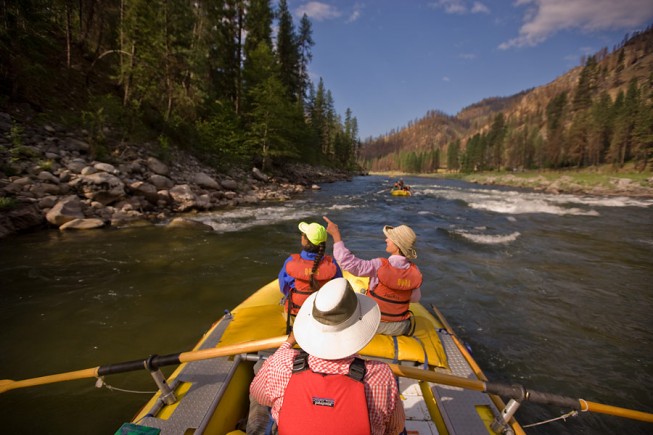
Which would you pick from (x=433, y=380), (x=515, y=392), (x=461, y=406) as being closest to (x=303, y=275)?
(x=433, y=380)

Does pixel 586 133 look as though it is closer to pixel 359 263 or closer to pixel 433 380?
pixel 359 263

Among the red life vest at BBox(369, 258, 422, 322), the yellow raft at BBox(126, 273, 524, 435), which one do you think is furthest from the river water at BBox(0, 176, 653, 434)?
the red life vest at BBox(369, 258, 422, 322)

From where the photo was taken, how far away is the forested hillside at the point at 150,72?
12.7 m

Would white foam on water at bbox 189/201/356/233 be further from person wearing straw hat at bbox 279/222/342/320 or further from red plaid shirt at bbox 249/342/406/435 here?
red plaid shirt at bbox 249/342/406/435

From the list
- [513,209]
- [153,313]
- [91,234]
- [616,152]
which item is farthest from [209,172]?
[616,152]

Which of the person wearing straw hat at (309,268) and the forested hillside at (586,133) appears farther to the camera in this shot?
the forested hillside at (586,133)

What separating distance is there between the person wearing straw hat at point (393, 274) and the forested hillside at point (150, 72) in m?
14.4

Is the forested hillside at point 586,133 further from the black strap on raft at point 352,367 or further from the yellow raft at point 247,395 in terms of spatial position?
the black strap on raft at point 352,367

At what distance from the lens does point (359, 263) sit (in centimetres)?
341

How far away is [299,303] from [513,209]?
20.8 metres

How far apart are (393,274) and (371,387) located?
1.89 meters

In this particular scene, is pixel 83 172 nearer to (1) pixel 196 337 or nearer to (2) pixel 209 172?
(2) pixel 209 172

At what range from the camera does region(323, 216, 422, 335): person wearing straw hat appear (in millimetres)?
3324

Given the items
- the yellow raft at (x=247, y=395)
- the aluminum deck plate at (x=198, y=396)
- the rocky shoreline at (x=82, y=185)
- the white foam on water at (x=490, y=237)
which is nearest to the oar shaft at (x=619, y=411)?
the yellow raft at (x=247, y=395)
